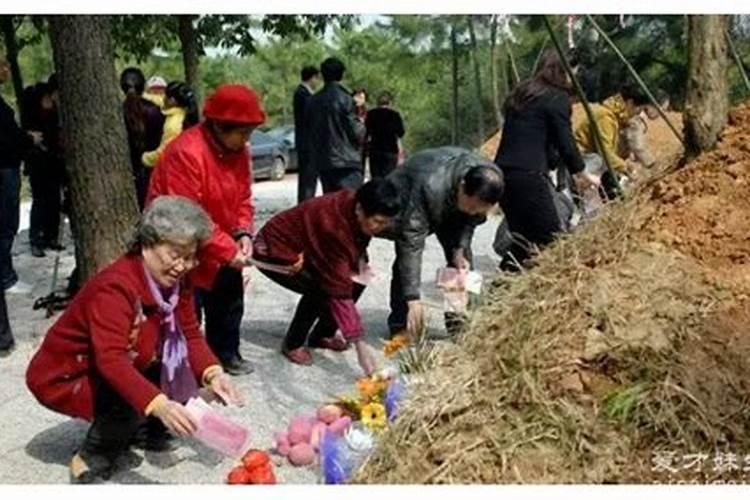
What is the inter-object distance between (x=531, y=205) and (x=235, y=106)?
137cm

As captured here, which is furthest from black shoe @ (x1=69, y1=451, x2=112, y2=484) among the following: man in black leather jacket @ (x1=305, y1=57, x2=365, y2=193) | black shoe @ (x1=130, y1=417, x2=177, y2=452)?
man in black leather jacket @ (x1=305, y1=57, x2=365, y2=193)

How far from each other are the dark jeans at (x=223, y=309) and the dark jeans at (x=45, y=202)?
2.86 metres

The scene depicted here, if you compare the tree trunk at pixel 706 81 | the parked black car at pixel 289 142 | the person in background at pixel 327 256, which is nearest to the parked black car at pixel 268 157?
the parked black car at pixel 289 142

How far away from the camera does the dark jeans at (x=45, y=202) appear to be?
20.3 feet

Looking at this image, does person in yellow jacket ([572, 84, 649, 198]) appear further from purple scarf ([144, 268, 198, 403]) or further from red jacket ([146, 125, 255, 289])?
purple scarf ([144, 268, 198, 403])

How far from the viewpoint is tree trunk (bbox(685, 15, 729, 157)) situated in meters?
3.11

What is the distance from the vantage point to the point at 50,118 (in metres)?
5.95

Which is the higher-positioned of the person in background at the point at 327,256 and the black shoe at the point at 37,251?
the person in background at the point at 327,256

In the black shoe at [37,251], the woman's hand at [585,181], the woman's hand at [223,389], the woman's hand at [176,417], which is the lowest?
the black shoe at [37,251]

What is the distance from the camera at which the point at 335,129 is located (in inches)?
240

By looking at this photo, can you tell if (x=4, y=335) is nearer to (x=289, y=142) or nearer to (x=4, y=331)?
(x=4, y=331)

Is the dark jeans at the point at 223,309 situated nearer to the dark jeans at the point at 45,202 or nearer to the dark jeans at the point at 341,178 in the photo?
the dark jeans at the point at 341,178

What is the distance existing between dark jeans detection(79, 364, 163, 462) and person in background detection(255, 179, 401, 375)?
34.6 inches

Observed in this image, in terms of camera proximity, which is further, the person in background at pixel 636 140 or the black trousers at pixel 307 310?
the person in background at pixel 636 140
